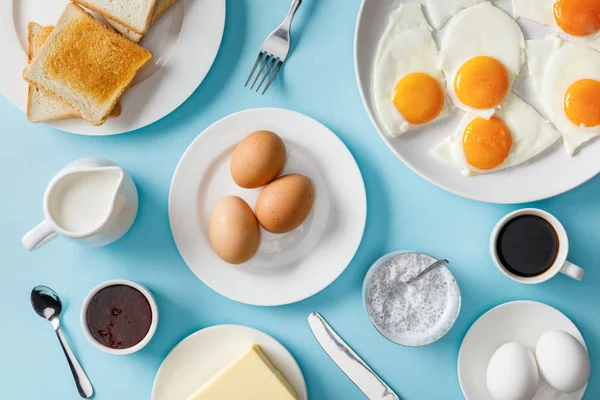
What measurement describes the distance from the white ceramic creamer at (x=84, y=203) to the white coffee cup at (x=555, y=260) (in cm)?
82

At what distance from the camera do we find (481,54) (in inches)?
51.4

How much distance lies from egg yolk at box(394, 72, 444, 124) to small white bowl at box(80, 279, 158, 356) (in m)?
0.70

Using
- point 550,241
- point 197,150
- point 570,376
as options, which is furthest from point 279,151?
point 570,376

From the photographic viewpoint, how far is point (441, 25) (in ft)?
4.30

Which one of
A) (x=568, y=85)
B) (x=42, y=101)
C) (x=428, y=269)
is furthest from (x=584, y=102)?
(x=42, y=101)

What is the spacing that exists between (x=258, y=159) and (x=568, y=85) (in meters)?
0.70

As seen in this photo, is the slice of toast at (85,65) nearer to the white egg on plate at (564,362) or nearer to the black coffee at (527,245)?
the black coffee at (527,245)

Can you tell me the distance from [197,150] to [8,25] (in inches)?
20.2

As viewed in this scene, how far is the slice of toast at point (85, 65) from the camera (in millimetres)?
1316

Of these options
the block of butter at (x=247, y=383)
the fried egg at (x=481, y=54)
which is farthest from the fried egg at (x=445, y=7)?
the block of butter at (x=247, y=383)

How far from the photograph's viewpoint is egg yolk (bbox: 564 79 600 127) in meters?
1.28

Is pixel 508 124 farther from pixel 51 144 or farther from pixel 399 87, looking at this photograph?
pixel 51 144

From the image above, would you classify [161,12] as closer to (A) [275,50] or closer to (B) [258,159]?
(A) [275,50]

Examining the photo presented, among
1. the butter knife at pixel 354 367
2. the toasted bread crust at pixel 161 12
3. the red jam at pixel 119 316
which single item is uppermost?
the toasted bread crust at pixel 161 12
